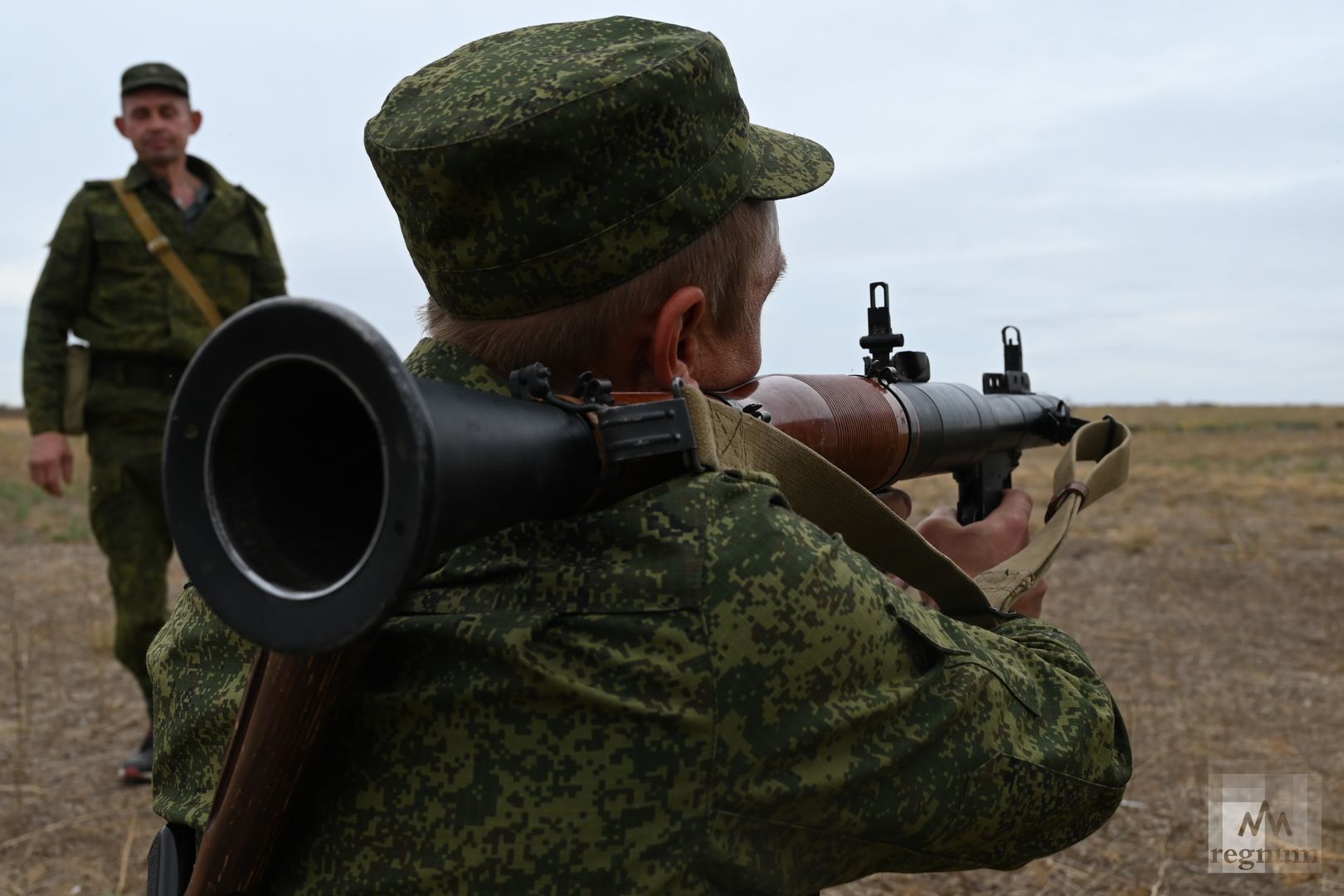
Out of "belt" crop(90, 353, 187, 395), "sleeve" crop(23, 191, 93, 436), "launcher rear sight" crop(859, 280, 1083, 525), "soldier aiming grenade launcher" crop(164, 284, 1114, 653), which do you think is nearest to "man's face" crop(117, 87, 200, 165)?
"sleeve" crop(23, 191, 93, 436)

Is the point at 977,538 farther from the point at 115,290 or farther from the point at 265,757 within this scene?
the point at 115,290

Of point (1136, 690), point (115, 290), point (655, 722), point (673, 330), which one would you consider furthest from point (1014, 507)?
point (115, 290)

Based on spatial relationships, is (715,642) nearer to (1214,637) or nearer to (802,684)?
(802,684)

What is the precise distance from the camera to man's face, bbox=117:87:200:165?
5375mm

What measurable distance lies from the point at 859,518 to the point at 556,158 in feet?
2.58

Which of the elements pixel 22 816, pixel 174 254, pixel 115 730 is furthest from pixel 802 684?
pixel 115 730

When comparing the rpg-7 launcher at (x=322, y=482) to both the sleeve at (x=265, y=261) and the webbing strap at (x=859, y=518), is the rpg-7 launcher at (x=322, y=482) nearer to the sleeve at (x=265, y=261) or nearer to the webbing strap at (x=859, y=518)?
the webbing strap at (x=859, y=518)

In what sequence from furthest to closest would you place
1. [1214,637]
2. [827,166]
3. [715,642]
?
[1214,637]
[827,166]
[715,642]

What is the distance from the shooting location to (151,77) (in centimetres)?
529

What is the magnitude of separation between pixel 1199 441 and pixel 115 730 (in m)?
30.9

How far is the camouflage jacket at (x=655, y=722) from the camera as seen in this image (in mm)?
1365

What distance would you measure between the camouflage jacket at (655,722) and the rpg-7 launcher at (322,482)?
0.07 meters

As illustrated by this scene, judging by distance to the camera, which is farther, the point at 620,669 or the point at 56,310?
the point at 56,310

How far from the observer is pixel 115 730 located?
18.7ft
